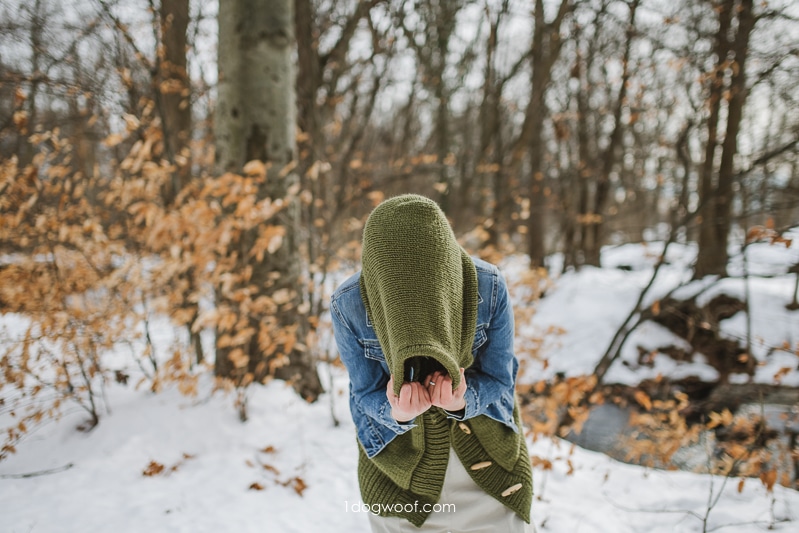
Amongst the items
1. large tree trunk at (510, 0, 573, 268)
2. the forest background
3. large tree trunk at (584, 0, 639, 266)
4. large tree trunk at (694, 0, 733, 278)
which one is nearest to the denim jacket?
the forest background

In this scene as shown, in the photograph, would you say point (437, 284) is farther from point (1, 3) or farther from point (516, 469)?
point (1, 3)

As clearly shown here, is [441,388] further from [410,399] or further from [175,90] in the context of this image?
[175,90]

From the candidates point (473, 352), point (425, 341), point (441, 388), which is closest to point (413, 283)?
point (425, 341)

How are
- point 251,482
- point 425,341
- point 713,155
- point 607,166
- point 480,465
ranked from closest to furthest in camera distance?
point 425,341, point 480,465, point 251,482, point 713,155, point 607,166

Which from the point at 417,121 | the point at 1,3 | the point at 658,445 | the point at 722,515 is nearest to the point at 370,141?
the point at 417,121

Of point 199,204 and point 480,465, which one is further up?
point 199,204

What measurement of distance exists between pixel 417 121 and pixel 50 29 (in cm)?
1003

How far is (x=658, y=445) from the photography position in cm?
449

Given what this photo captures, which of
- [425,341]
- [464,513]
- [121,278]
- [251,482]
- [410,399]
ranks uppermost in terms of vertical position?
[425,341]

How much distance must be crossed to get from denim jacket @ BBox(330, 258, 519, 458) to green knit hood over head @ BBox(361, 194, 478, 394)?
0.56 ft

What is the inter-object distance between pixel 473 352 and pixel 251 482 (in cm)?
227

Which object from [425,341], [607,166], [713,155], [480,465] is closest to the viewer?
[425,341]

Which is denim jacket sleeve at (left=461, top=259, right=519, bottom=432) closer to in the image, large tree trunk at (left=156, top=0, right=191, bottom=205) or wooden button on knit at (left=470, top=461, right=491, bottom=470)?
wooden button on knit at (left=470, top=461, right=491, bottom=470)

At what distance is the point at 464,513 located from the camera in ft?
4.95
